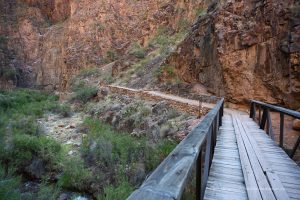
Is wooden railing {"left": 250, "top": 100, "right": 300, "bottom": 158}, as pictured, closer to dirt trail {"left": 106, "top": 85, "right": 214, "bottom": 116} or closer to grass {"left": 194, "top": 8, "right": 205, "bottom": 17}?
dirt trail {"left": 106, "top": 85, "right": 214, "bottom": 116}

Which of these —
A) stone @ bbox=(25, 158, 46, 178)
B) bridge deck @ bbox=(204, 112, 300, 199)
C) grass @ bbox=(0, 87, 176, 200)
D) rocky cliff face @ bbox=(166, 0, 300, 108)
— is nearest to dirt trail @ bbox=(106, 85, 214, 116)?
grass @ bbox=(0, 87, 176, 200)

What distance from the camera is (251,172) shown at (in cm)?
338

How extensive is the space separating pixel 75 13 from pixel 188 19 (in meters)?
21.6

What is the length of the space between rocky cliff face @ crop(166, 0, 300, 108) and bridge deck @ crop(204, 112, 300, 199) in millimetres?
7094

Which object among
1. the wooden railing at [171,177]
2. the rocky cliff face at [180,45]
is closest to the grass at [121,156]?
the rocky cliff face at [180,45]

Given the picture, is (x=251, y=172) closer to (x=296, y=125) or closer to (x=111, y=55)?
(x=296, y=125)

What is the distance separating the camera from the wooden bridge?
1270mm

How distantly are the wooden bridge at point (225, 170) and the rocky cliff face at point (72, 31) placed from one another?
26.7 m

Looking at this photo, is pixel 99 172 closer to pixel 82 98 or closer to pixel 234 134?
pixel 234 134

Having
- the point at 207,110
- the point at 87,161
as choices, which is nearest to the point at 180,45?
the point at 207,110

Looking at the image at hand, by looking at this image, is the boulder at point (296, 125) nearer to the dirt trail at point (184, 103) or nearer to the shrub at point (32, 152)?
the dirt trail at point (184, 103)

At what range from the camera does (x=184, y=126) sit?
1031 centimetres

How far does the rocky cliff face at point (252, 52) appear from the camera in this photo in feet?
36.8

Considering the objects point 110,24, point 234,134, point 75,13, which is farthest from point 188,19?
point 234,134
